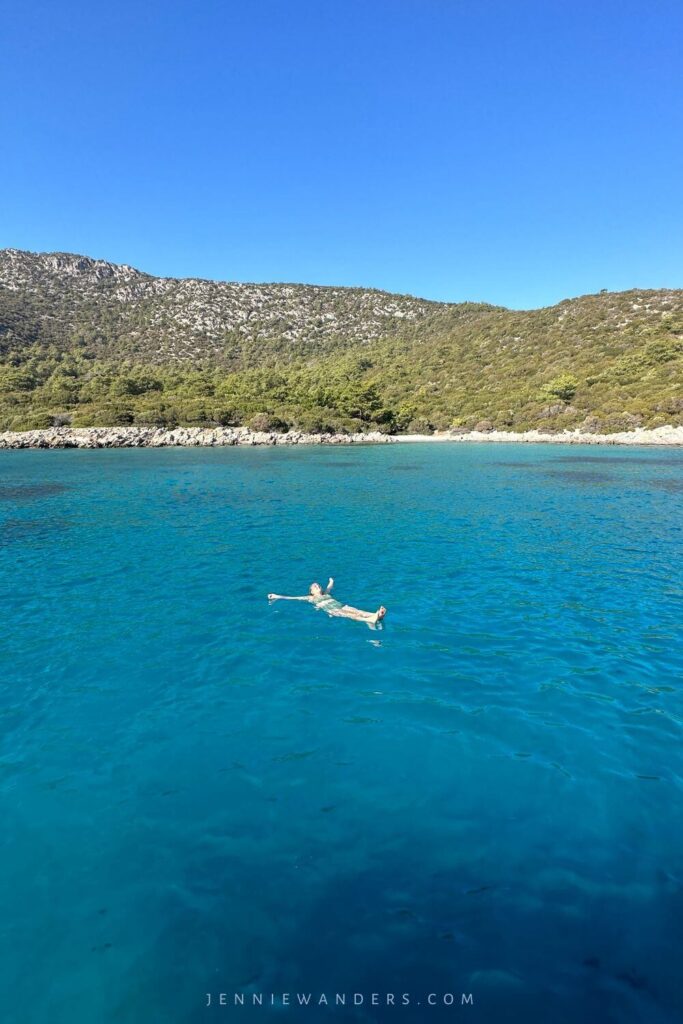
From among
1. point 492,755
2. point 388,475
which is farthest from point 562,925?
point 388,475

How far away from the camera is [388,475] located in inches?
1638

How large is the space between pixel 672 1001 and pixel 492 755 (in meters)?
3.35

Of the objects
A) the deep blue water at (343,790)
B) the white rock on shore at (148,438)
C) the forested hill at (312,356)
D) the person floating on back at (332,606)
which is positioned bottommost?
the deep blue water at (343,790)

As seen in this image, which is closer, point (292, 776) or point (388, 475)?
point (292, 776)

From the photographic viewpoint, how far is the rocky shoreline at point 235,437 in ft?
213

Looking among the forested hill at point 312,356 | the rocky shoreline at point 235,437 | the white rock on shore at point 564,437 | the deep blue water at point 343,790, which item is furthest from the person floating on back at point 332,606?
the forested hill at point 312,356

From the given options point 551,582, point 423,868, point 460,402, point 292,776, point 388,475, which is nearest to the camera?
point 423,868

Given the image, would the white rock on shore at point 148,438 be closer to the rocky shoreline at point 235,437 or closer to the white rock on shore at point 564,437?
the rocky shoreline at point 235,437

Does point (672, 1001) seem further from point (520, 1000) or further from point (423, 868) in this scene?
point (423, 868)

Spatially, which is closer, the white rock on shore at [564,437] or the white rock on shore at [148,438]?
the white rock on shore at [564,437]

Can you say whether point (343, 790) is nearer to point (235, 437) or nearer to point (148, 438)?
point (235, 437)

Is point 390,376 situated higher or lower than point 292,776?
higher

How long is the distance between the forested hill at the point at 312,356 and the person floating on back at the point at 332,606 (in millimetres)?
64744

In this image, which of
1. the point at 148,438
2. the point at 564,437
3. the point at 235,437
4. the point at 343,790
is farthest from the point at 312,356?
the point at 343,790
